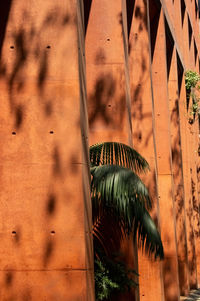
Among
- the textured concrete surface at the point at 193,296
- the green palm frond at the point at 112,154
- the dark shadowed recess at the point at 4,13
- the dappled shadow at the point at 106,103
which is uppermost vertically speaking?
the dark shadowed recess at the point at 4,13

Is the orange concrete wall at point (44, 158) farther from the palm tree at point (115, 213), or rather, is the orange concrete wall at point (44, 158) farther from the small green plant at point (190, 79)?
the small green plant at point (190, 79)

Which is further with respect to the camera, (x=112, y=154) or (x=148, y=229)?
(x=112, y=154)

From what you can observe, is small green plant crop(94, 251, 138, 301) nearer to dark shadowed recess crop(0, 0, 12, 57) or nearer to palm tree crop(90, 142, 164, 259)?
palm tree crop(90, 142, 164, 259)

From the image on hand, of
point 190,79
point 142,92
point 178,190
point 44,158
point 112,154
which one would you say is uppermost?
point 190,79

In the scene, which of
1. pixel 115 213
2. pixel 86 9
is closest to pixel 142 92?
pixel 86 9

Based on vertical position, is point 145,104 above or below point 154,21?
below

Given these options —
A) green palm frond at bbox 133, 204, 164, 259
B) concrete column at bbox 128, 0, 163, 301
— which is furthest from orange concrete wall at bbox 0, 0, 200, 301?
concrete column at bbox 128, 0, 163, 301

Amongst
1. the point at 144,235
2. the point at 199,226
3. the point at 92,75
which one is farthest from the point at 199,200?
the point at 144,235

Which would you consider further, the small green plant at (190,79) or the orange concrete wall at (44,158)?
the small green plant at (190,79)

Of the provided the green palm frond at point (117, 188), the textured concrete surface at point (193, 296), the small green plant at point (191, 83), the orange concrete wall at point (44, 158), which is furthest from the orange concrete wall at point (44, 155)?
the small green plant at point (191, 83)

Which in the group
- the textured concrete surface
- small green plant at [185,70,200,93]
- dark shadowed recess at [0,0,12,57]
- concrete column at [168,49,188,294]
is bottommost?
the textured concrete surface

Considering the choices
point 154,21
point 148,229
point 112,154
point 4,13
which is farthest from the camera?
point 154,21

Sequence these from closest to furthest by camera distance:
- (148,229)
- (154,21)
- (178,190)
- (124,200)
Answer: (124,200), (148,229), (154,21), (178,190)

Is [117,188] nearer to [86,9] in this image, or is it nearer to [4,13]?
[4,13]
